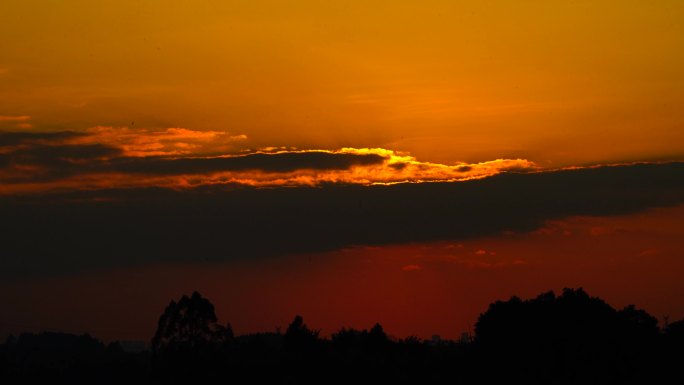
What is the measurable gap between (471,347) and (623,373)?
699 inches

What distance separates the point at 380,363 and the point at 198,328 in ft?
52.7

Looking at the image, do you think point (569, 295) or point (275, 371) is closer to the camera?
point (275, 371)

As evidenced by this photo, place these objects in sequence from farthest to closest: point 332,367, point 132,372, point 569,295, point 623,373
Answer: point 132,372 → point 569,295 → point 332,367 → point 623,373

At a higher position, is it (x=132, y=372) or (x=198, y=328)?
(x=198, y=328)

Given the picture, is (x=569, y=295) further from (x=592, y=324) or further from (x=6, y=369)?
(x=6, y=369)

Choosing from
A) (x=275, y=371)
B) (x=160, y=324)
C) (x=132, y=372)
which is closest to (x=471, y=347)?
(x=275, y=371)

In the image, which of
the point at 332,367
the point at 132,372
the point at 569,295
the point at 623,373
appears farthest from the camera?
the point at 132,372

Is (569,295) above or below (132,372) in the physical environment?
above

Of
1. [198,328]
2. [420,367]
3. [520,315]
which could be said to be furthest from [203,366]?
[520,315]

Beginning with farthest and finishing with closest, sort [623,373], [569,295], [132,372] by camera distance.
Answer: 1. [132,372]
2. [569,295]
3. [623,373]

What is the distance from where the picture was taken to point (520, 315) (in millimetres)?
103688

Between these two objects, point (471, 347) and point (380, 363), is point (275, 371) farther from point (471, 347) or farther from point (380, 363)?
point (471, 347)

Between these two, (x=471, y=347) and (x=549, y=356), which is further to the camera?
(x=471, y=347)

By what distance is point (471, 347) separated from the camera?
106688mm
